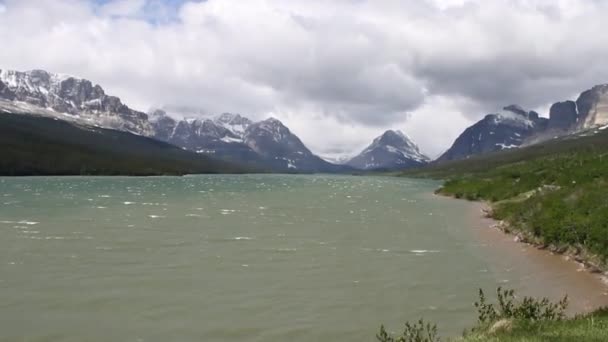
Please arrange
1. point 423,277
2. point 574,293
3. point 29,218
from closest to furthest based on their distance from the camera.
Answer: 1. point 574,293
2. point 423,277
3. point 29,218

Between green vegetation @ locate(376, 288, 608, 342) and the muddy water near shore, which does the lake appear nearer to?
the muddy water near shore

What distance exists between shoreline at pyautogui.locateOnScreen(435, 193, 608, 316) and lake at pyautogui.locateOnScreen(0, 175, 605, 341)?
17 centimetres

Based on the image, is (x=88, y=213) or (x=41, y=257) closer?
(x=41, y=257)

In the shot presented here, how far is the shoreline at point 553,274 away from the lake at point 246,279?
168mm

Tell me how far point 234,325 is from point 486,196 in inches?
3330

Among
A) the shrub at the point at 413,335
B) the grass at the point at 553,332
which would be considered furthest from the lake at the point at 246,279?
the grass at the point at 553,332

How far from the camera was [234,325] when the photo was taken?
19578 millimetres

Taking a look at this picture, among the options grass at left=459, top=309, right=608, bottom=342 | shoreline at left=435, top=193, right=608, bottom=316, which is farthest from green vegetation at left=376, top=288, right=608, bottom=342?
shoreline at left=435, top=193, right=608, bottom=316

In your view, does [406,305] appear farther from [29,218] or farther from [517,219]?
[29,218]

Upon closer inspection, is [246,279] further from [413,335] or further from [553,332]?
[553,332]

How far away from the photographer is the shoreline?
23875 mm

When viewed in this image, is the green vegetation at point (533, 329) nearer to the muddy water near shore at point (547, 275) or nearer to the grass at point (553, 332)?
the grass at point (553, 332)

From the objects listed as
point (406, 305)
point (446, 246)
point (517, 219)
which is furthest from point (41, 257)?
point (517, 219)

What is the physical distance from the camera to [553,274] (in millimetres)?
29156
